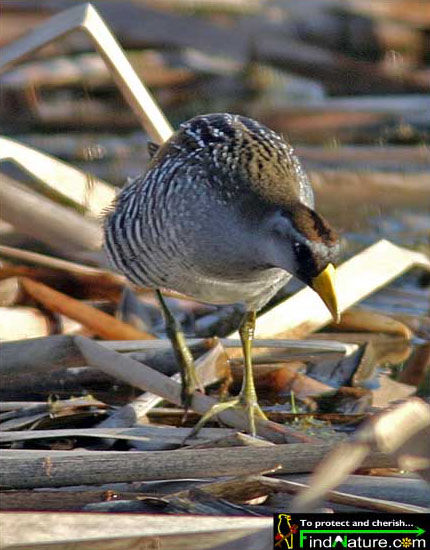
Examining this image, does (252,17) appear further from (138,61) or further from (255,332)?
(255,332)

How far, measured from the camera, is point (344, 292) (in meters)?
4.97

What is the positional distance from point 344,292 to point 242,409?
1054mm

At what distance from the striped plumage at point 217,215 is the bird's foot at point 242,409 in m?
0.31

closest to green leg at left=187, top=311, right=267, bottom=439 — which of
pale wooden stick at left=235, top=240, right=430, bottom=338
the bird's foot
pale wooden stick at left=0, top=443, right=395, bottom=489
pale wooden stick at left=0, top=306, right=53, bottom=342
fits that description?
the bird's foot

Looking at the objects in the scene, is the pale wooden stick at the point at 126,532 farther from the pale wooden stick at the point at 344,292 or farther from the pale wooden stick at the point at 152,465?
the pale wooden stick at the point at 344,292

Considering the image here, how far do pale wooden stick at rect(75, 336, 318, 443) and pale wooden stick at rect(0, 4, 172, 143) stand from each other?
101cm

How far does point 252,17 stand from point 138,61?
835 mm

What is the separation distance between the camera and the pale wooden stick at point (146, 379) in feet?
13.3

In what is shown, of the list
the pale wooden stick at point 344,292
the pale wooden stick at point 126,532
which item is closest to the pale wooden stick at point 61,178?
the pale wooden stick at point 344,292

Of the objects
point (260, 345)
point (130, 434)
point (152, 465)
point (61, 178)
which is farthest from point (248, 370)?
point (61, 178)

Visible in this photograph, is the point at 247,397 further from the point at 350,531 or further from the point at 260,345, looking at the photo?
the point at 350,531

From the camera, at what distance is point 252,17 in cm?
879

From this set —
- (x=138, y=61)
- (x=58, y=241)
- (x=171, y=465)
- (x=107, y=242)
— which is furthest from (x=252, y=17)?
(x=171, y=465)

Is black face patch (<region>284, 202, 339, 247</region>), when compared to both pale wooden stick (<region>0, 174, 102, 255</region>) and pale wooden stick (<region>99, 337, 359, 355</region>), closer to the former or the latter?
pale wooden stick (<region>99, 337, 359, 355</region>)
